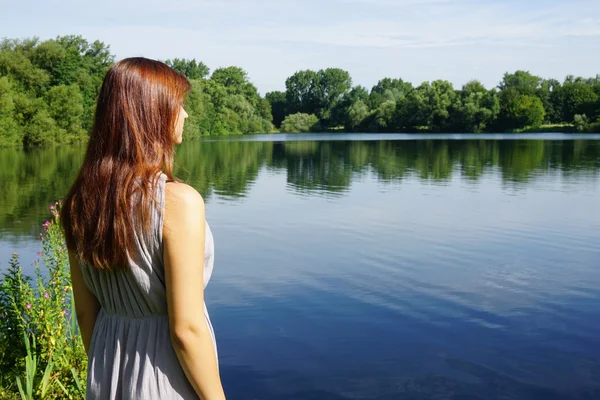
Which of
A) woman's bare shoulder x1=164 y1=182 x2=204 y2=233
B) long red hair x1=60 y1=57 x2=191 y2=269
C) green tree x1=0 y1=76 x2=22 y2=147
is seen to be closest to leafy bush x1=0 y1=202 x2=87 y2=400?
long red hair x1=60 y1=57 x2=191 y2=269

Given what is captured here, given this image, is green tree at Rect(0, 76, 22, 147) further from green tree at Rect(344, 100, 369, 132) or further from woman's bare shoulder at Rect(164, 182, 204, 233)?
green tree at Rect(344, 100, 369, 132)

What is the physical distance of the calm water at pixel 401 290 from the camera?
6633 millimetres

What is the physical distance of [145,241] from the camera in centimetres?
179

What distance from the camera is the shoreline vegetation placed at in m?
54.2

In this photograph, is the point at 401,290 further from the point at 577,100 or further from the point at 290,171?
the point at 577,100

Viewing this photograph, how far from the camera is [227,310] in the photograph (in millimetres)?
8562

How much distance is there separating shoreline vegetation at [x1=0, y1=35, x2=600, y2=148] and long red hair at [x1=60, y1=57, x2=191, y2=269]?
51180mm

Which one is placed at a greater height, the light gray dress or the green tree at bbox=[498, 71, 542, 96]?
the green tree at bbox=[498, 71, 542, 96]

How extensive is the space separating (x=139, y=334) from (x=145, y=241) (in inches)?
11.6

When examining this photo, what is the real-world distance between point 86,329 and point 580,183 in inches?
908

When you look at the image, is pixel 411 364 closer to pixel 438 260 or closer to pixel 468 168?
pixel 438 260

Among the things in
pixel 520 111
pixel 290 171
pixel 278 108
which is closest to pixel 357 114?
pixel 278 108

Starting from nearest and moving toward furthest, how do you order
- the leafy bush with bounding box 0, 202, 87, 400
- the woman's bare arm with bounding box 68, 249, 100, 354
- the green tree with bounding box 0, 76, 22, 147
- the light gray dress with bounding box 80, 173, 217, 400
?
the light gray dress with bounding box 80, 173, 217, 400, the woman's bare arm with bounding box 68, 249, 100, 354, the leafy bush with bounding box 0, 202, 87, 400, the green tree with bounding box 0, 76, 22, 147

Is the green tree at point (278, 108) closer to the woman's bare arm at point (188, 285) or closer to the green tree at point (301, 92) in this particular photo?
the green tree at point (301, 92)
